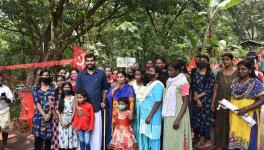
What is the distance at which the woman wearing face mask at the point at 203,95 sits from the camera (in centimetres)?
565

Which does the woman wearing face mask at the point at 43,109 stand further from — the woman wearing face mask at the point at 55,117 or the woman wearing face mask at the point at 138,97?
the woman wearing face mask at the point at 138,97

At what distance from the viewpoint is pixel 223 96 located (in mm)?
5566

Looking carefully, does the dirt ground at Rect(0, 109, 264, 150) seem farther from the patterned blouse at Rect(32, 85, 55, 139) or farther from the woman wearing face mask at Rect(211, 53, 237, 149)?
the patterned blouse at Rect(32, 85, 55, 139)

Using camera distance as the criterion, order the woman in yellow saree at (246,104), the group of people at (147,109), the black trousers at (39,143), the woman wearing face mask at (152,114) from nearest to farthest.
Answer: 1. the woman in yellow saree at (246,104)
2. the group of people at (147,109)
3. the woman wearing face mask at (152,114)
4. the black trousers at (39,143)

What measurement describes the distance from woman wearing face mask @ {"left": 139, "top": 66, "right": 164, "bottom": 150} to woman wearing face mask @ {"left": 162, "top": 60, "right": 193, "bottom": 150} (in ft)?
0.60

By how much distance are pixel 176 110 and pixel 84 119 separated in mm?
1488

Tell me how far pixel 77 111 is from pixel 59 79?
782 mm

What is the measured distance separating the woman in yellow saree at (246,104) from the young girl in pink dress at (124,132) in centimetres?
152

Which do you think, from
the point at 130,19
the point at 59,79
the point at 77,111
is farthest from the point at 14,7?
the point at 77,111

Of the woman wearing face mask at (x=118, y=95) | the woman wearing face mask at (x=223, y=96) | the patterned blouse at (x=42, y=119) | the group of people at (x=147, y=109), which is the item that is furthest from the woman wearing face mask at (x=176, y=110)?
the patterned blouse at (x=42, y=119)

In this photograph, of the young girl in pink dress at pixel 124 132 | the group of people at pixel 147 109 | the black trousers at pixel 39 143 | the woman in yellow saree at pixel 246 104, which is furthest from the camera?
the black trousers at pixel 39 143

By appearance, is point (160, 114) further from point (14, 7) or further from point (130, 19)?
point (130, 19)

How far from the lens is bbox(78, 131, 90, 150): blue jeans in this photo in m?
5.36

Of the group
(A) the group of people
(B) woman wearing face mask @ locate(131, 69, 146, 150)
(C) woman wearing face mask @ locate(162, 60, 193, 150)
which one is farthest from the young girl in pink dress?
(C) woman wearing face mask @ locate(162, 60, 193, 150)
